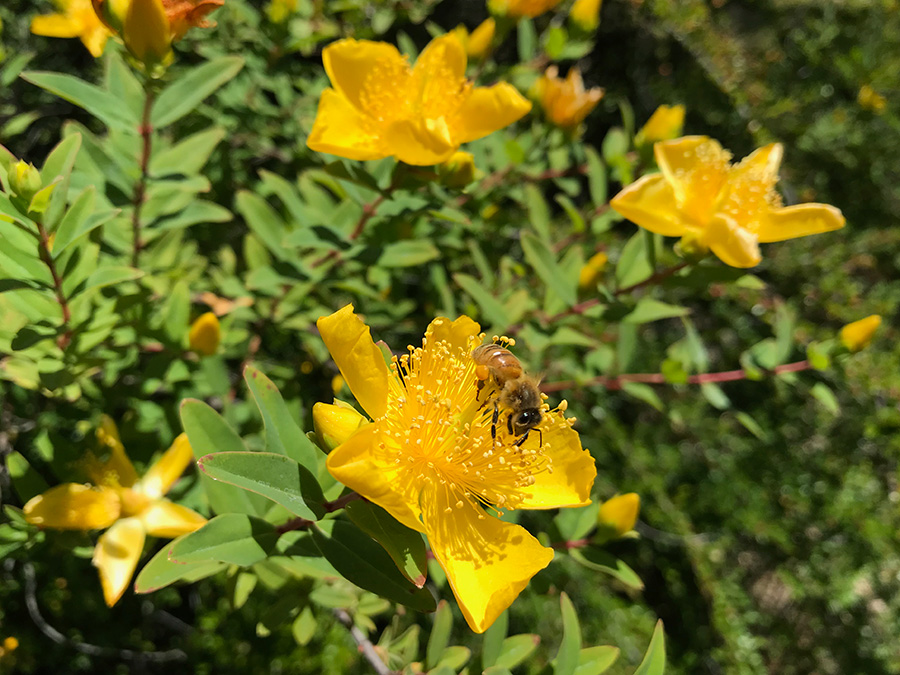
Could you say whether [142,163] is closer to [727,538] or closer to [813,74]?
[727,538]

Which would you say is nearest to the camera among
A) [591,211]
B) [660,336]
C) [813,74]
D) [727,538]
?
[591,211]

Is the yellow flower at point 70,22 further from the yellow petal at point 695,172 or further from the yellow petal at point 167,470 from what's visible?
the yellow petal at point 695,172

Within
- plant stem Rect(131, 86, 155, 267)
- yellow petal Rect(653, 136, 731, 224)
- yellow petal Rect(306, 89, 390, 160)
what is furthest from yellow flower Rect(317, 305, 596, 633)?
plant stem Rect(131, 86, 155, 267)

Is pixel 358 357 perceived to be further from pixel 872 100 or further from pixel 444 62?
pixel 872 100

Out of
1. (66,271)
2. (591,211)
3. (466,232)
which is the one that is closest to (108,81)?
(66,271)

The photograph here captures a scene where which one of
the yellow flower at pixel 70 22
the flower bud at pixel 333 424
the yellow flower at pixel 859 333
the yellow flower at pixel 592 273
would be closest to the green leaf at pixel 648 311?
the yellow flower at pixel 592 273

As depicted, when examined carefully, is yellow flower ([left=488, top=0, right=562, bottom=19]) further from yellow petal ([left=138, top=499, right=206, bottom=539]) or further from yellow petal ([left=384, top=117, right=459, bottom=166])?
yellow petal ([left=138, top=499, right=206, bottom=539])
